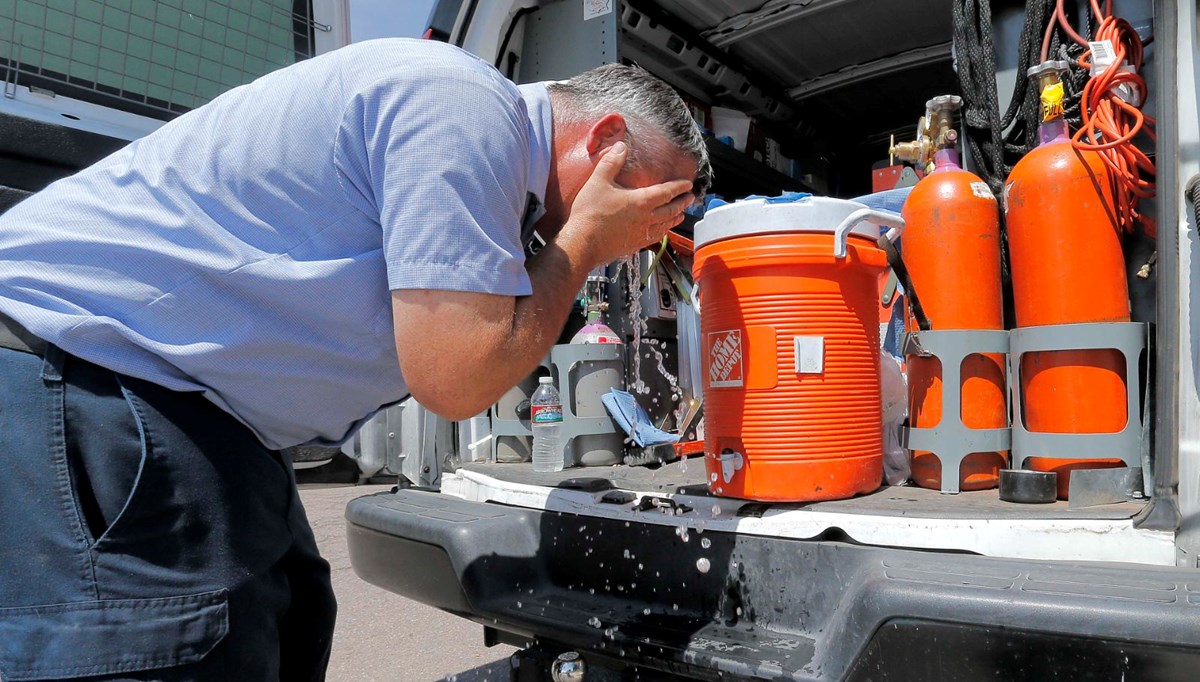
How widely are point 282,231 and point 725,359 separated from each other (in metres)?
1.03

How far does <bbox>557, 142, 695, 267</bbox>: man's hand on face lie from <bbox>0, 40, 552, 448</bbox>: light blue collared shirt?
16cm

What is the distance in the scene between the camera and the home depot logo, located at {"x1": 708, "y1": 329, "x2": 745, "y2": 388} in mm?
1758

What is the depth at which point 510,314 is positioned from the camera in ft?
3.70

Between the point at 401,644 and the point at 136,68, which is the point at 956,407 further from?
the point at 136,68

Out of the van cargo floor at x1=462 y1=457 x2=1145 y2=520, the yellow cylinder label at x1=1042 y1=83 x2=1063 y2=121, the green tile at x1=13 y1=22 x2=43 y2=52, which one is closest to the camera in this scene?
the van cargo floor at x1=462 y1=457 x2=1145 y2=520

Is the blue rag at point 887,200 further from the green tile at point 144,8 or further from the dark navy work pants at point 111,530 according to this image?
the green tile at point 144,8

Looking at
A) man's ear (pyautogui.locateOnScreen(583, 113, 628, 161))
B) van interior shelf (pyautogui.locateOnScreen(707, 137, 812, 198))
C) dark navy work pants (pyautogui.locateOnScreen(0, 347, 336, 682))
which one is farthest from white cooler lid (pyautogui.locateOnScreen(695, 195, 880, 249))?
van interior shelf (pyautogui.locateOnScreen(707, 137, 812, 198))

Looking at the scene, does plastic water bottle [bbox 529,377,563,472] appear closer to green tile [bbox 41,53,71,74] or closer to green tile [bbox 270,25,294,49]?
green tile [bbox 270,25,294,49]

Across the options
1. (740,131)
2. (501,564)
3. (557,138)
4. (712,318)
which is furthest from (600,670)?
(740,131)

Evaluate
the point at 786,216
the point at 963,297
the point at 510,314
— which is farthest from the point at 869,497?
the point at 510,314

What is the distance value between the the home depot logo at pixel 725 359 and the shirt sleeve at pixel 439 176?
74 centimetres

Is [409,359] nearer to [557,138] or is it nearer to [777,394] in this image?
[557,138]

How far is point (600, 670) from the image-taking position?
1.72 metres

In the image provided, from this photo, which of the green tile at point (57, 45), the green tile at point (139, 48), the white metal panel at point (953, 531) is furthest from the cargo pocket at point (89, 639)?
the green tile at point (139, 48)
